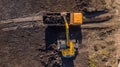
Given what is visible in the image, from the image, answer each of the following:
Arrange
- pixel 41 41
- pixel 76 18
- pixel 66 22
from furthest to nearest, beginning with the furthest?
1. pixel 41 41
2. pixel 66 22
3. pixel 76 18

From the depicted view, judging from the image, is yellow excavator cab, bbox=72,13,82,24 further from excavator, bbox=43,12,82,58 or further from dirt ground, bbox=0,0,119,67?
dirt ground, bbox=0,0,119,67

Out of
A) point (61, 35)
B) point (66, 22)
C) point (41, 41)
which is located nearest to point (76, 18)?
point (66, 22)

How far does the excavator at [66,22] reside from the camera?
39.8ft

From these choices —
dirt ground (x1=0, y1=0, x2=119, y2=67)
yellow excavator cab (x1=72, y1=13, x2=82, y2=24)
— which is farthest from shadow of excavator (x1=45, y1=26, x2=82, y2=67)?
yellow excavator cab (x1=72, y1=13, x2=82, y2=24)

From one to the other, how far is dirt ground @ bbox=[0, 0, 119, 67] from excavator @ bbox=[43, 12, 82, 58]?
1.08 ft

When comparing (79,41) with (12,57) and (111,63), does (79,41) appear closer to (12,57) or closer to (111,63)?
(111,63)

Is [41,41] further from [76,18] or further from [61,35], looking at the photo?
[76,18]

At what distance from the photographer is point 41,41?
41.8 ft

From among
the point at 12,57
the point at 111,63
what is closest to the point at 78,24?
the point at 111,63

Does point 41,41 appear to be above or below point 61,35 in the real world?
below

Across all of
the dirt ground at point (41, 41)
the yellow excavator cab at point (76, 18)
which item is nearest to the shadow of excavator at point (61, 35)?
the dirt ground at point (41, 41)

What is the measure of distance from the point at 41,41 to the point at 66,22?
1.78m

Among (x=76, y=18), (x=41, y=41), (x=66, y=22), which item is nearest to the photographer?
(x=76, y=18)

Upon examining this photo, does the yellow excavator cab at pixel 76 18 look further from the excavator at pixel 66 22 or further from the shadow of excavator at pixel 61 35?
the shadow of excavator at pixel 61 35
